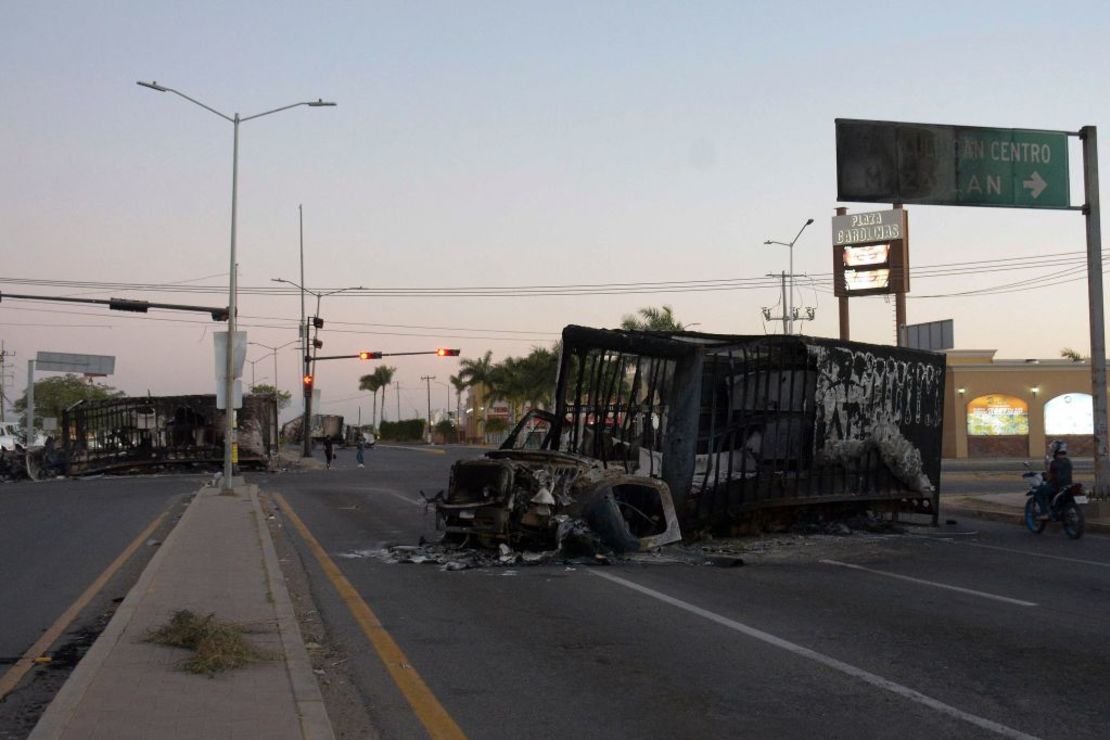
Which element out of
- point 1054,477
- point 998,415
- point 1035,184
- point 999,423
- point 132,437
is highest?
point 1035,184

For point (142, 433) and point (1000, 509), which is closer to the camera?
point (1000, 509)

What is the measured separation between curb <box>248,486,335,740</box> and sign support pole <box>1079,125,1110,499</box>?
16023 mm

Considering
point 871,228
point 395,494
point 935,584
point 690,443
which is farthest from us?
point 871,228

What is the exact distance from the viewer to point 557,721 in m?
6.41

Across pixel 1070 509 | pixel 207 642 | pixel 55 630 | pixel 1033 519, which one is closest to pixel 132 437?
pixel 1033 519

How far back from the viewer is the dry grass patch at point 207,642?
719 centimetres

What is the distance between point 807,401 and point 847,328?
37303mm

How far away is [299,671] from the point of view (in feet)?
23.4

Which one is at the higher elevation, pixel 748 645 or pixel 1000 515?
pixel 1000 515

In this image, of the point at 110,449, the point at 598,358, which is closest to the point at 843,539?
the point at 598,358

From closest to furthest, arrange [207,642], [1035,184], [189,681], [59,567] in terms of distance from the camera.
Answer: [189,681] → [207,642] → [59,567] → [1035,184]

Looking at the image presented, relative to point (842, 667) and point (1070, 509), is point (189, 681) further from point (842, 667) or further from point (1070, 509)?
point (1070, 509)

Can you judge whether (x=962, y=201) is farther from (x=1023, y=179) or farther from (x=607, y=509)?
(x=607, y=509)

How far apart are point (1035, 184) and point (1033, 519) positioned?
266 inches
